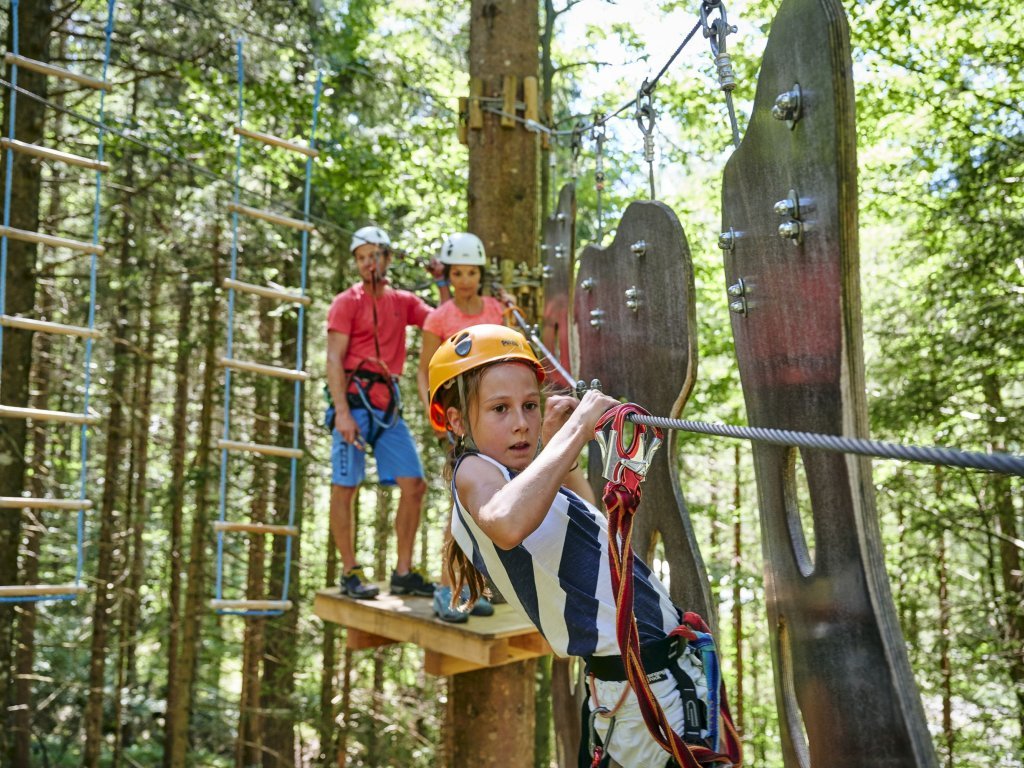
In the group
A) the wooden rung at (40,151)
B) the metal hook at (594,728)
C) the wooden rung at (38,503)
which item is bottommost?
the metal hook at (594,728)

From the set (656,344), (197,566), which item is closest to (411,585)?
(656,344)

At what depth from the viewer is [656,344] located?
8.93 ft

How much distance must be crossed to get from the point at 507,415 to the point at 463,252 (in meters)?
2.51

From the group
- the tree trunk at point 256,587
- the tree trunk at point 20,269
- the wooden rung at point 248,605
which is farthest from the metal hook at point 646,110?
the tree trunk at point 256,587

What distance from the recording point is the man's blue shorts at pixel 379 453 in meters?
4.62

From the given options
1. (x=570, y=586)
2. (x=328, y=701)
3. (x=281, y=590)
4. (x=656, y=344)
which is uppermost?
(x=656, y=344)

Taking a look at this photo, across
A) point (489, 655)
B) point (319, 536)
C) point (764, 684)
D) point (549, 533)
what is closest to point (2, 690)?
point (489, 655)

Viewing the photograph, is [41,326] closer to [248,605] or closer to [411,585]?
[248,605]

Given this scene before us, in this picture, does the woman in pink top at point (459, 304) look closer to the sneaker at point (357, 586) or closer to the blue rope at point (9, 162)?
the sneaker at point (357, 586)

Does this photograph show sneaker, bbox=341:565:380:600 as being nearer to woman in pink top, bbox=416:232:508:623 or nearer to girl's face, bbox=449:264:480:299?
woman in pink top, bbox=416:232:508:623

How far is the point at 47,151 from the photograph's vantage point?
5012 millimetres

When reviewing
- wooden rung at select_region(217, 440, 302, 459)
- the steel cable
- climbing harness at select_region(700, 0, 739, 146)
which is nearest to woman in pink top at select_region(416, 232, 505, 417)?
wooden rung at select_region(217, 440, 302, 459)

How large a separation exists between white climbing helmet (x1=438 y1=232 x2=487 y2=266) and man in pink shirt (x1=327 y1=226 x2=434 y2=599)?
1.18 feet

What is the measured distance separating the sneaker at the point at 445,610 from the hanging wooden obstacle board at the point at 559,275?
114 centimetres
